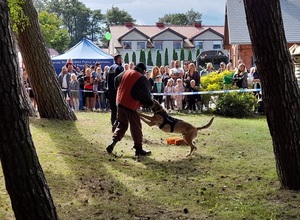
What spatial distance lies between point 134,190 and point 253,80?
12194 millimetres

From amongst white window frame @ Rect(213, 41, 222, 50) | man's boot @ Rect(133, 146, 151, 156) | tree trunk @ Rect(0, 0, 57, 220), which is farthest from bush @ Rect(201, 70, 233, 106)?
white window frame @ Rect(213, 41, 222, 50)

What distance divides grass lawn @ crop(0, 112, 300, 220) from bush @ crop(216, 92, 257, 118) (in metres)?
5.09

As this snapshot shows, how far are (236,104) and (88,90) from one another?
18.7ft

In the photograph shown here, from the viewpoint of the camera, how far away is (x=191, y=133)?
31.8 ft

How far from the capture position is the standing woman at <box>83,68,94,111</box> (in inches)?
741

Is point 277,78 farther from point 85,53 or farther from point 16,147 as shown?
point 85,53

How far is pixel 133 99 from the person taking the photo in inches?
364

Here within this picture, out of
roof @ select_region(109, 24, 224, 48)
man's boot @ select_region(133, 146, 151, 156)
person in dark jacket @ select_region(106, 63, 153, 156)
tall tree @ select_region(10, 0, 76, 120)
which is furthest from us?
roof @ select_region(109, 24, 224, 48)

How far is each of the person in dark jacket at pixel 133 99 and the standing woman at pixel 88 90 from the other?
30.4 feet

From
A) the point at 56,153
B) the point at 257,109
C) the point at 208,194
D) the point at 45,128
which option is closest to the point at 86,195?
the point at 208,194

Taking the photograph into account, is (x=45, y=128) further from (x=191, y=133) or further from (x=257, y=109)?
(x=257, y=109)

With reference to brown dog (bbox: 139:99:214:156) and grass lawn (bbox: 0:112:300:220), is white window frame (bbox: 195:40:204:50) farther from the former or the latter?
brown dog (bbox: 139:99:214:156)

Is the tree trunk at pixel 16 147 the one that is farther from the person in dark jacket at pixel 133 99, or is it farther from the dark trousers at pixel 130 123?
the dark trousers at pixel 130 123

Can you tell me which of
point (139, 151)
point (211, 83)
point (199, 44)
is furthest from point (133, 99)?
point (199, 44)
